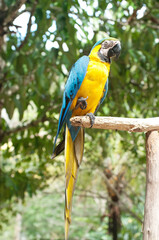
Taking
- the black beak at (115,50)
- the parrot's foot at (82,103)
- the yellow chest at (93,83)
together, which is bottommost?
the parrot's foot at (82,103)

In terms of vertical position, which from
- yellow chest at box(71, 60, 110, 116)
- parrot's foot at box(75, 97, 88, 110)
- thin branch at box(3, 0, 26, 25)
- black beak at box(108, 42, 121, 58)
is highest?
thin branch at box(3, 0, 26, 25)

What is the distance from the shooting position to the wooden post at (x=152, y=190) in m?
0.66

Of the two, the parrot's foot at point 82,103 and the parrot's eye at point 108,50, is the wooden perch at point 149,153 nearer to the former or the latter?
the parrot's foot at point 82,103

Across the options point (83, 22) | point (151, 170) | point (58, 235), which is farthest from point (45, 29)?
point (58, 235)

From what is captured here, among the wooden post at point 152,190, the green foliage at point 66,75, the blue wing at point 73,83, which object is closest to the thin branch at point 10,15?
the green foliage at point 66,75

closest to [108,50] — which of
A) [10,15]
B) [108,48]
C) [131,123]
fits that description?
[108,48]

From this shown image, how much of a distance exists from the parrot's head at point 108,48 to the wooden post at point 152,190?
0.25 metres

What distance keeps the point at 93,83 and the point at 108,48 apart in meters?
0.12

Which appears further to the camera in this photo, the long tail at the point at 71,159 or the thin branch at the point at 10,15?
the thin branch at the point at 10,15

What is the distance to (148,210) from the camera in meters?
0.69

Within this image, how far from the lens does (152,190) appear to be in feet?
2.31

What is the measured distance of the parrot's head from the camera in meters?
0.76

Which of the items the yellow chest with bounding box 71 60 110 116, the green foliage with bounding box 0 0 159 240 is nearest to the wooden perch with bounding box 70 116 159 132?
the yellow chest with bounding box 71 60 110 116

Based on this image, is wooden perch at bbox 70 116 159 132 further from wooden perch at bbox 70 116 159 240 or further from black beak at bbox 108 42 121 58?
black beak at bbox 108 42 121 58
